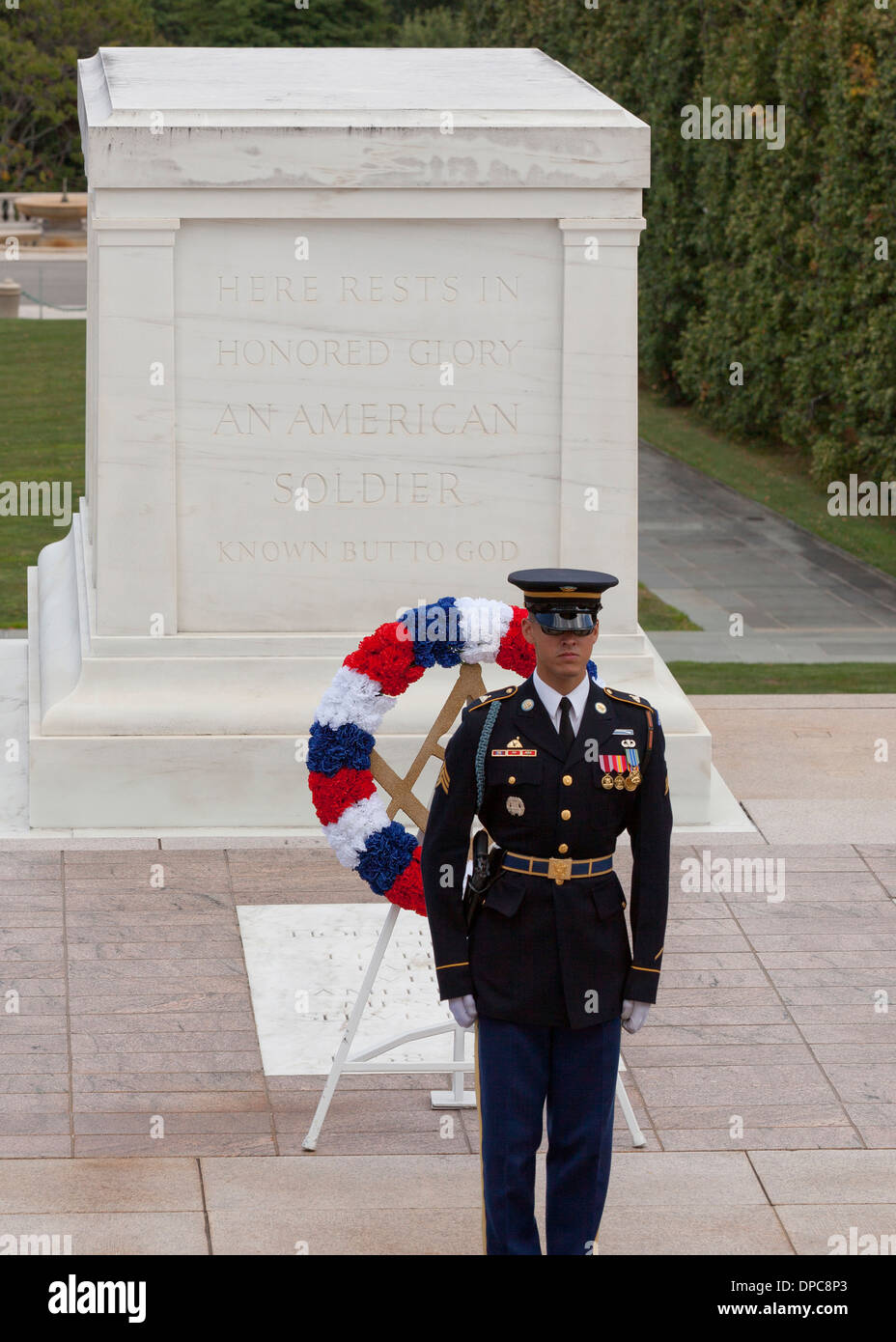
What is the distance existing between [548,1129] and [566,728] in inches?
36.8

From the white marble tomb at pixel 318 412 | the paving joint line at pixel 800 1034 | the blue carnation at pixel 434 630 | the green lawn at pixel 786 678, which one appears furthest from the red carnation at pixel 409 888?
the green lawn at pixel 786 678

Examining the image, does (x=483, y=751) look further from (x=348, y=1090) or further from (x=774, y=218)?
(x=774, y=218)

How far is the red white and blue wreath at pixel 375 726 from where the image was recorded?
5.76 meters

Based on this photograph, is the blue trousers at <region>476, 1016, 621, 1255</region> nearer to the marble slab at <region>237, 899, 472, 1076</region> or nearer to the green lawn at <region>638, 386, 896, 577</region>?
the marble slab at <region>237, 899, 472, 1076</region>

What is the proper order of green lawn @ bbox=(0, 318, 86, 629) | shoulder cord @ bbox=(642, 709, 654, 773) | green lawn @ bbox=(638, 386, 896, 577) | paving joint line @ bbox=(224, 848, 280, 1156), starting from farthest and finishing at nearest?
1. green lawn @ bbox=(638, 386, 896, 577)
2. green lawn @ bbox=(0, 318, 86, 629)
3. paving joint line @ bbox=(224, 848, 280, 1156)
4. shoulder cord @ bbox=(642, 709, 654, 773)

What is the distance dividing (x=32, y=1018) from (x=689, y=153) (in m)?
15.9

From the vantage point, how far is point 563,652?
15.0 ft

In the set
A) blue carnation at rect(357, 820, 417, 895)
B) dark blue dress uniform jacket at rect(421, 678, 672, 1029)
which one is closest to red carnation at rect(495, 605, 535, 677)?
blue carnation at rect(357, 820, 417, 895)

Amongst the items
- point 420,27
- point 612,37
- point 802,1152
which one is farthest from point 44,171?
point 802,1152

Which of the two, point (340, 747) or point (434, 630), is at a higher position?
point (434, 630)

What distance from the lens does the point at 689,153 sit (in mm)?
20422

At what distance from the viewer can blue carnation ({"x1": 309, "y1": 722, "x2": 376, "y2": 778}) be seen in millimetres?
5785

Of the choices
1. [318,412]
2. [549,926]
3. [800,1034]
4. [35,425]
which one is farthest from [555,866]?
[35,425]

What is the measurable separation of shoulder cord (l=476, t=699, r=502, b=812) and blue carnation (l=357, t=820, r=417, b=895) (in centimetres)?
110
